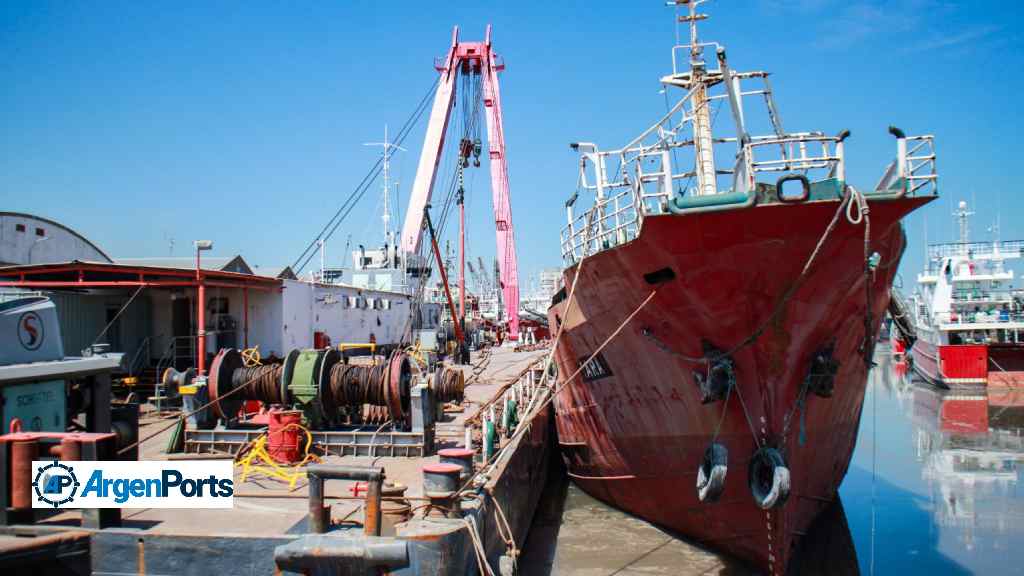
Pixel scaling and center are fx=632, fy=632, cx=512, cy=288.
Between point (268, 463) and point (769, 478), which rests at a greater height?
point (268, 463)

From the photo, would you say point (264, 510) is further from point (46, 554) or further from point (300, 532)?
point (46, 554)

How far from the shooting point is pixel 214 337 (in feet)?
54.0

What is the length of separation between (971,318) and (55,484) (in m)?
38.9

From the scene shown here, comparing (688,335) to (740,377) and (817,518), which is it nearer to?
(740,377)

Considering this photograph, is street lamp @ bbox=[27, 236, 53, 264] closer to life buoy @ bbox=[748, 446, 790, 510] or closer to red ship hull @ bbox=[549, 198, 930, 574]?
red ship hull @ bbox=[549, 198, 930, 574]

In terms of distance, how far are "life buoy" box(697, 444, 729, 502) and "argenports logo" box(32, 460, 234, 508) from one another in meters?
5.14

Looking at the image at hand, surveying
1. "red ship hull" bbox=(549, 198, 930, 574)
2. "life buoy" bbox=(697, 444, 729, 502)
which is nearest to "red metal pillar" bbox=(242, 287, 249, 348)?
"red ship hull" bbox=(549, 198, 930, 574)

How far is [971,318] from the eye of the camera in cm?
3266

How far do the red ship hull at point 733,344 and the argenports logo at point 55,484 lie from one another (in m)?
5.92

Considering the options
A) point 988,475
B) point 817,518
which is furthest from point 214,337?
point 988,475

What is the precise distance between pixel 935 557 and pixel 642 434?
557cm

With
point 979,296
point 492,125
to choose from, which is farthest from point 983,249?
point 492,125

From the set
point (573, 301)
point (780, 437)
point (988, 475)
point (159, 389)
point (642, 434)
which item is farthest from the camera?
point (988, 475)

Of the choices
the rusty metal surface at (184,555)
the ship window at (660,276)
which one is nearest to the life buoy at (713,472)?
the ship window at (660,276)
